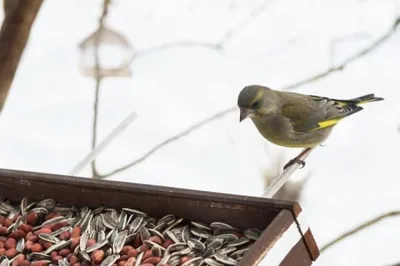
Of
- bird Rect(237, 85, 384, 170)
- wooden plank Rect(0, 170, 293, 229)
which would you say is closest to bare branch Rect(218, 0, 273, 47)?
bird Rect(237, 85, 384, 170)

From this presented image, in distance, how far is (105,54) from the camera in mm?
2613

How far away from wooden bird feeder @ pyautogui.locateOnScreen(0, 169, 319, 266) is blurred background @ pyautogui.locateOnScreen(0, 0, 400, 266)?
1.16 m

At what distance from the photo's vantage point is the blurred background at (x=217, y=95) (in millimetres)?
2760

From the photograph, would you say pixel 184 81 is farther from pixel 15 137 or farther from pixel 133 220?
pixel 133 220

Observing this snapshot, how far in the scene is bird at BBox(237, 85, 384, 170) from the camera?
197cm

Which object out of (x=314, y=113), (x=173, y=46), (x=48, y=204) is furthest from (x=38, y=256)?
(x=173, y=46)

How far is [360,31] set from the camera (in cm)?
296

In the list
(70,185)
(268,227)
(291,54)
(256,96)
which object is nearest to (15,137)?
(291,54)

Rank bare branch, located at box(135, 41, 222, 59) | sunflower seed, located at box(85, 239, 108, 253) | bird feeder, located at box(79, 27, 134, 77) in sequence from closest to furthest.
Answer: sunflower seed, located at box(85, 239, 108, 253) < bird feeder, located at box(79, 27, 134, 77) < bare branch, located at box(135, 41, 222, 59)

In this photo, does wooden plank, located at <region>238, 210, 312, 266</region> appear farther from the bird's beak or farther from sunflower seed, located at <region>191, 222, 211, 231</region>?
the bird's beak

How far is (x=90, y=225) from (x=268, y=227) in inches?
13.8

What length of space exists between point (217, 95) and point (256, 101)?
1.26m

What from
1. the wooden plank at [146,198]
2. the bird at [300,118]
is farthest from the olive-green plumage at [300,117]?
the wooden plank at [146,198]

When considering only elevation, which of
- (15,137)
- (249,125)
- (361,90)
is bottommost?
(15,137)
